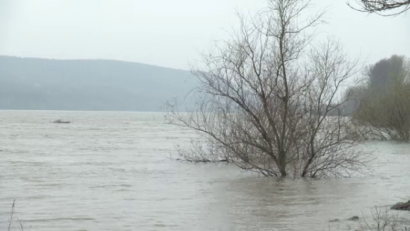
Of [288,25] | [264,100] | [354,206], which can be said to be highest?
[288,25]

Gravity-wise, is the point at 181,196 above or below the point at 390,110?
below

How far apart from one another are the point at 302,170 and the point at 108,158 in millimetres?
19020

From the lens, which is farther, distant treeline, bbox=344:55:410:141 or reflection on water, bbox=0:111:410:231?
distant treeline, bbox=344:55:410:141

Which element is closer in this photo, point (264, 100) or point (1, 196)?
point (1, 196)

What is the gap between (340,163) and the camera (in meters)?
23.2

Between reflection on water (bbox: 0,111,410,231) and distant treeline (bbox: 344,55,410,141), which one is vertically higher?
distant treeline (bbox: 344,55,410,141)

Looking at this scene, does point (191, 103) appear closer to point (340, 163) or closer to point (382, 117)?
point (340, 163)

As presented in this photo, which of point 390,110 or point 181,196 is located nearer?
point 181,196

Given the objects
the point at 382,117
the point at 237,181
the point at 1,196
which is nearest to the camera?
the point at 1,196

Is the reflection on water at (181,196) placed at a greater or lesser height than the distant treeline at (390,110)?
lesser

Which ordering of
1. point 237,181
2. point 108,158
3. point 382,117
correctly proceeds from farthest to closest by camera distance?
1. point 382,117
2. point 108,158
3. point 237,181

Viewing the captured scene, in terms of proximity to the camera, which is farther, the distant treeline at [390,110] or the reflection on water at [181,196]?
the distant treeline at [390,110]

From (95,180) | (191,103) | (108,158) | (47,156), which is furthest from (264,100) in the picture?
(47,156)

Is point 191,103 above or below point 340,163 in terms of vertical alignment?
above
